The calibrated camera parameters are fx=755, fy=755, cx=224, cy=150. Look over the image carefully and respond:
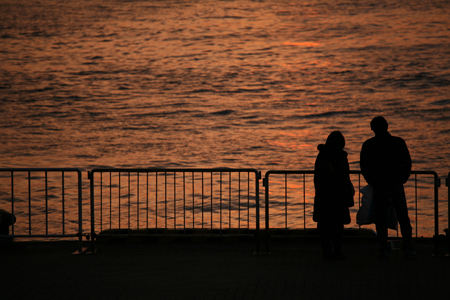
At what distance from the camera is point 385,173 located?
8914 millimetres

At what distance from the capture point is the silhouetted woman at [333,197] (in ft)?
29.7

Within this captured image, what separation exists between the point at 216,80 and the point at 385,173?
17.2 meters

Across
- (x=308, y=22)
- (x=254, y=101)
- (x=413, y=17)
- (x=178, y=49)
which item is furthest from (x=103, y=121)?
(x=413, y=17)

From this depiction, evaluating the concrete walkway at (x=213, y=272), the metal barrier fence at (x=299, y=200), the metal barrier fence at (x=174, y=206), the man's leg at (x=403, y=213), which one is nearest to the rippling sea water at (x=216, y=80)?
the metal barrier fence at (x=299, y=200)

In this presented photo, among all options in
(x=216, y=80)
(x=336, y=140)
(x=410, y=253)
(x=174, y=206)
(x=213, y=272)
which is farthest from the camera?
(x=216, y=80)

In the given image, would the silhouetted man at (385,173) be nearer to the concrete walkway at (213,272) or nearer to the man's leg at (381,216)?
the man's leg at (381,216)

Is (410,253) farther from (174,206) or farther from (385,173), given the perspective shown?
(174,206)

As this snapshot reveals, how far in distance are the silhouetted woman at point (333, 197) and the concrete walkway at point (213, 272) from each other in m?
0.25

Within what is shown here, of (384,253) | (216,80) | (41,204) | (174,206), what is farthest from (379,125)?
(216,80)

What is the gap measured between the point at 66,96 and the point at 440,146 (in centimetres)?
1191

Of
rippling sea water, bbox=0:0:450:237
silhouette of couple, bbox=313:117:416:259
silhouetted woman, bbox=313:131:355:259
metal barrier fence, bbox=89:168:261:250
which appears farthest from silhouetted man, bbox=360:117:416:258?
rippling sea water, bbox=0:0:450:237

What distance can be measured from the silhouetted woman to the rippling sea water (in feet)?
22.3

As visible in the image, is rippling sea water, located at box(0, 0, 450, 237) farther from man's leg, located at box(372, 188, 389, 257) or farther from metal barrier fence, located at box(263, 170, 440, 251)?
man's leg, located at box(372, 188, 389, 257)

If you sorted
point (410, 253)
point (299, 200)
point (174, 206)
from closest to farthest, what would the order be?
point (410, 253) < point (174, 206) < point (299, 200)
